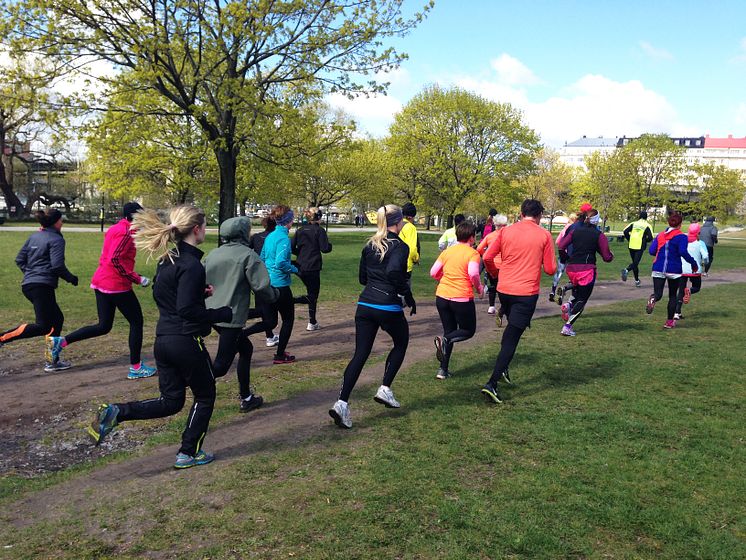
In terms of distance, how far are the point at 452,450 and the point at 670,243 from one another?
7519 millimetres

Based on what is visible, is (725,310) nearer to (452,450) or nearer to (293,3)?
(452,450)

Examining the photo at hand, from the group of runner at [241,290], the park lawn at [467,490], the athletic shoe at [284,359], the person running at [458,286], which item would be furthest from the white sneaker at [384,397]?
the athletic shoe at [284,359]

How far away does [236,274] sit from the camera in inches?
206

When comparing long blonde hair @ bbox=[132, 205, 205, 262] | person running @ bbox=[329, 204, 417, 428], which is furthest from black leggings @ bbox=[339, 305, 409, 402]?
long blonde hair @ bbox=[132, 205, 205, 262]

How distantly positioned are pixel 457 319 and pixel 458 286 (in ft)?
1.41

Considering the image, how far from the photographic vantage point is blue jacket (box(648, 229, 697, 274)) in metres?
10.5

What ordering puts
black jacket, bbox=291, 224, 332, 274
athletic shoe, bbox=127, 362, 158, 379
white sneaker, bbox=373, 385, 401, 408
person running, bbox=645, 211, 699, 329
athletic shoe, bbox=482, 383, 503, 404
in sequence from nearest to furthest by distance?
white sneaker, bbox=373, 385, 401, 408 → athletic shoe, bbox=482, 383, 503, 404 → athletic shoe, bbox=127, 362, 158, 379 → black jacket, bbox=291, 224, 332, 274 → person running, bbox=645, 211, 699, 329

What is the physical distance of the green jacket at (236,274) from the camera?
5227mm

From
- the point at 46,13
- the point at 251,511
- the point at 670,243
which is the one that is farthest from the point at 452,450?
the point at 46,13

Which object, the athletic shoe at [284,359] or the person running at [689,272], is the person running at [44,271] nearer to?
the athletic shoe at [284,359]

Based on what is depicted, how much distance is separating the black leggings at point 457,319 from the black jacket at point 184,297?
332 cm

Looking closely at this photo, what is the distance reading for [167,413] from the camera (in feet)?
15.2

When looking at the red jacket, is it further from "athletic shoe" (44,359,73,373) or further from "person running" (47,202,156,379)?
"athletic shoe" (44,359,73,373)

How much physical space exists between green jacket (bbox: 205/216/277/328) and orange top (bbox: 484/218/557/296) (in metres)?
2.66
